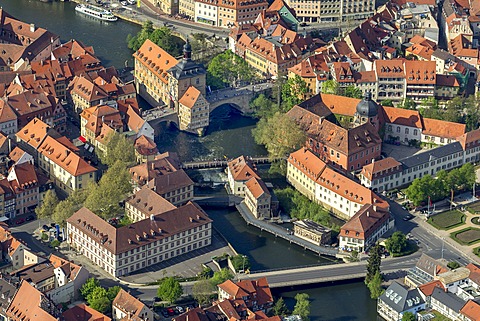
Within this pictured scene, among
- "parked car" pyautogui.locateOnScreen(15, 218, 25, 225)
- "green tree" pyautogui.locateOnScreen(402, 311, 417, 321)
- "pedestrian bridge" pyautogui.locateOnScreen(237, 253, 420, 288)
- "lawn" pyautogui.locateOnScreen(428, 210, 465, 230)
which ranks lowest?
"parked car" pyautogui.locateOnScreen(15, 218, 25, 225)

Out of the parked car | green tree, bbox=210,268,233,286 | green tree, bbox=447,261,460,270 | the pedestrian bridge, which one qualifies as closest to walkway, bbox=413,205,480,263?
green tree, bbox=447,261,460,270

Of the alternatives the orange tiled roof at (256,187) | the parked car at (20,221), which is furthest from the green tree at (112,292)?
the orange tiled roof at (256,187)

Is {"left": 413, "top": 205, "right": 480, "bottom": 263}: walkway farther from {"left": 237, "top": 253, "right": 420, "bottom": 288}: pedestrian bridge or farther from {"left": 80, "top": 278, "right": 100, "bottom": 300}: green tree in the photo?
{"left": 80, "top": 278, "right": 100, "bottom": 300}: green tree

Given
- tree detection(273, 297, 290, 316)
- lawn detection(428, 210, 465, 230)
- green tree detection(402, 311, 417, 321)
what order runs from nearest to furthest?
1. green tree detection(402, 311, 417, 321)
2. tree detection(273, 297, 290, 316)
3. lawn detection(428, 210, 465, 230)

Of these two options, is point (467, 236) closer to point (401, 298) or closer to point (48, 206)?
point (401, 298)

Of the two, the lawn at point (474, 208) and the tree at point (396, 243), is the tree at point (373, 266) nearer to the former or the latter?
the tree at point (396, 243)

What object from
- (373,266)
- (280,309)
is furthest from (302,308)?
(373,266)

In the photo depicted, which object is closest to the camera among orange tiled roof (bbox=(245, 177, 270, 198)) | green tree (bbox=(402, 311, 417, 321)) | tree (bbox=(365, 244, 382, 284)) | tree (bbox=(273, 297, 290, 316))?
green tree (bbox=(402, 311, 417, 321))
